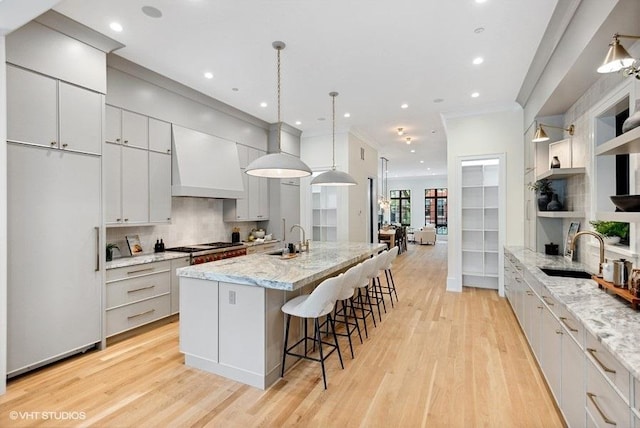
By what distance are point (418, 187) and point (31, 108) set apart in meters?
15.1

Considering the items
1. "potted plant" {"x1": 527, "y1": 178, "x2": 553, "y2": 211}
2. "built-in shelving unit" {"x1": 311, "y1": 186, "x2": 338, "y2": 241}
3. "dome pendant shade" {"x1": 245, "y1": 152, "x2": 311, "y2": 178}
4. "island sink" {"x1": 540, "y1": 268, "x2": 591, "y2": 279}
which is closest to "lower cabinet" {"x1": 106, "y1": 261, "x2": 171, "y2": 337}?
"dome pendant shade" {"x1": 245, "y1": 152, "x2": 311, "y2": 178}

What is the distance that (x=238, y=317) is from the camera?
254 centimetres

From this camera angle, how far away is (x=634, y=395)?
1188 millimetres

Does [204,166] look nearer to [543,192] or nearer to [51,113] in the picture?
[51,113]

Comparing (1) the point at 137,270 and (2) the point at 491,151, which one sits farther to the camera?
(2) the point at 491,151

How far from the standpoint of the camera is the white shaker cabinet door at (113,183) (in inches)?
138

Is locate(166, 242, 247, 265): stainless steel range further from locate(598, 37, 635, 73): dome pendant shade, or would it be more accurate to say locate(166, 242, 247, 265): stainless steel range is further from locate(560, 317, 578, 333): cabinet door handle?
locate(598, 37, 635, 73): dome pendant shade

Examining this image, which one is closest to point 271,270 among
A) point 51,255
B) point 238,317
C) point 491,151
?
point 238,317

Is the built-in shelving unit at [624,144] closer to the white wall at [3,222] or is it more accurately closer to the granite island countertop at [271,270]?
the granite island countertop at [271,270]

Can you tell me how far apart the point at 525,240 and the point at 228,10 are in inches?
195

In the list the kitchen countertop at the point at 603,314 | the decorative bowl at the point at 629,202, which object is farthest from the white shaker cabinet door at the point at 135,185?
the decorative bowl at the point at 629,202

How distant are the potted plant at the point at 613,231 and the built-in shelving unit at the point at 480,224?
8.73ft

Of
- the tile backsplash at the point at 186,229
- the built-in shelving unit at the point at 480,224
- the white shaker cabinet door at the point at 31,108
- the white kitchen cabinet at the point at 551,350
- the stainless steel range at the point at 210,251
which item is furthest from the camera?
the built-in shelving unit at the point at 480,224

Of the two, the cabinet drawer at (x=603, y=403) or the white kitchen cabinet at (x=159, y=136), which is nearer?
the cabinet drawer at (x=603, y=403)
